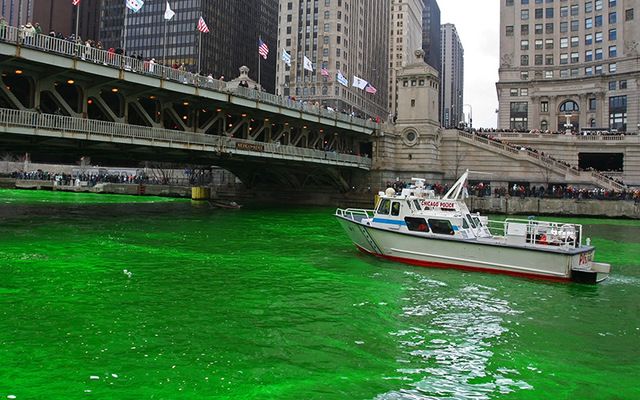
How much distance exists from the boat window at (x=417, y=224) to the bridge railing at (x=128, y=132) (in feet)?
69.1

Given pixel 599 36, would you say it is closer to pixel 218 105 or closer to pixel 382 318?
pixel 218 105

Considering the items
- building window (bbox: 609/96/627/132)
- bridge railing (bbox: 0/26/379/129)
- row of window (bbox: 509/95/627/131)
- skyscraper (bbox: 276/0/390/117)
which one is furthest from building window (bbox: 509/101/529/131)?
bridge railing (bbox: 0/26/379/129)

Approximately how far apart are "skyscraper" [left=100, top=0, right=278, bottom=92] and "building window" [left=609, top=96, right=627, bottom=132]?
106 metres

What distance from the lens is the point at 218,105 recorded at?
45.0 metres

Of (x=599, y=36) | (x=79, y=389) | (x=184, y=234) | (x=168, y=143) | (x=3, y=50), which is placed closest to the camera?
(x=79, y=389)

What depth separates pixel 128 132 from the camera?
36.2 m

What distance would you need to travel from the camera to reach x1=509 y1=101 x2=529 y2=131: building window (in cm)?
11169

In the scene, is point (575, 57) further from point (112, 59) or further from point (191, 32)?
point (191, 32)

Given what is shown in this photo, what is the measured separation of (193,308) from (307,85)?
5157 inches

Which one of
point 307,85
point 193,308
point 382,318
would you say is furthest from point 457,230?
point 307,85

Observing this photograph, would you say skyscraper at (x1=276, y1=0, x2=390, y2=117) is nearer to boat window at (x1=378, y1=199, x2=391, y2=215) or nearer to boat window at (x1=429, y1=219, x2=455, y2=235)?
boat window at (x1=378, y1=199, x2=391, y2=215)

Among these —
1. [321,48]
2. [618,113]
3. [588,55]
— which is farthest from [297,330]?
[321,48]

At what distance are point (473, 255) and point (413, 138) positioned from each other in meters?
50.1

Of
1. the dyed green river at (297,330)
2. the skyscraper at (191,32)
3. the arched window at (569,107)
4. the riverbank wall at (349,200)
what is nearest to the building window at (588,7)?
the arched window at (569,107)
